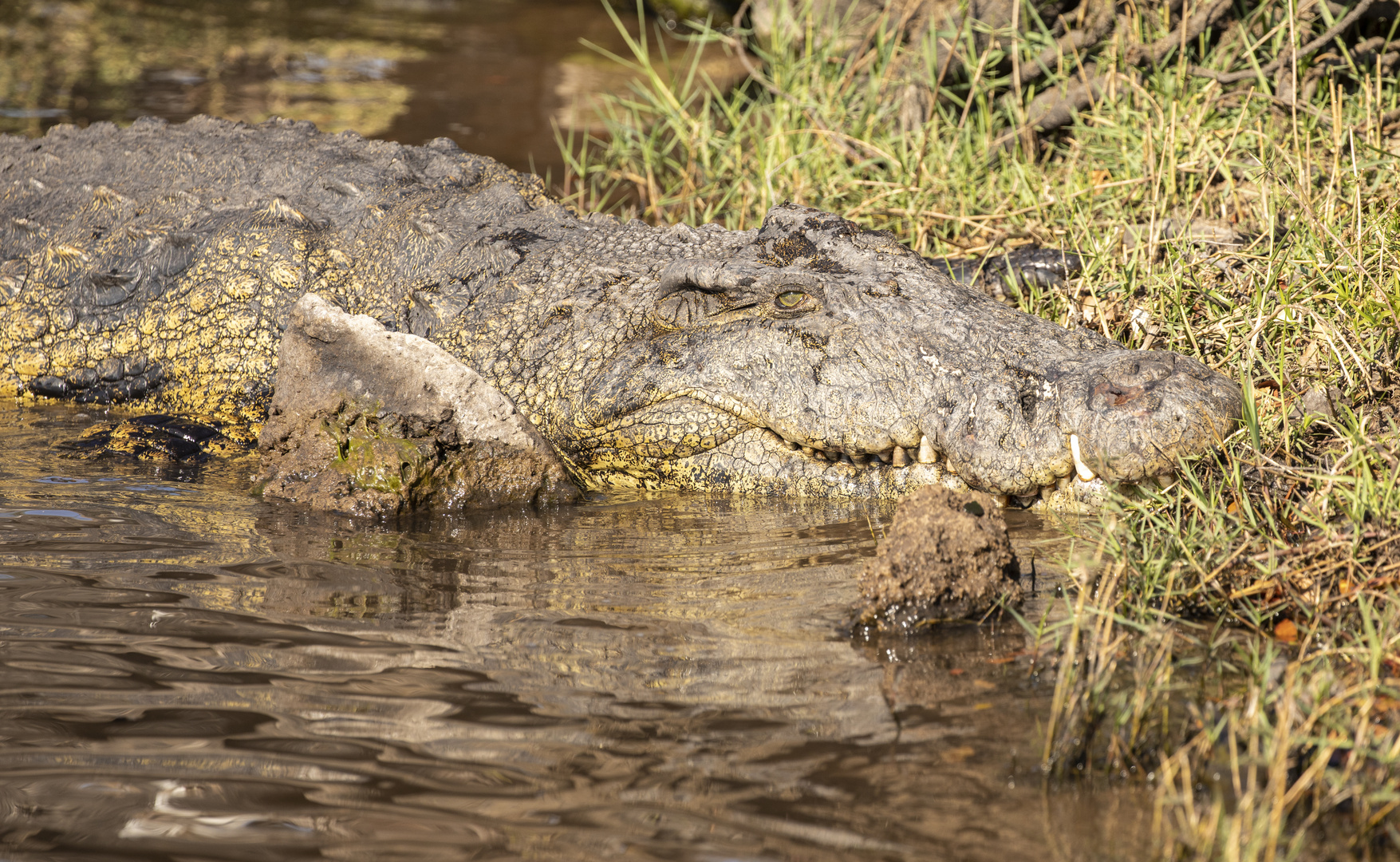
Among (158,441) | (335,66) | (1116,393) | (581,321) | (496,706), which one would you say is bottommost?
(496,706)

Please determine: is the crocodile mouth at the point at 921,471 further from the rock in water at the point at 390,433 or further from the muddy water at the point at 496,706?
the rock in water at the point at 390,433

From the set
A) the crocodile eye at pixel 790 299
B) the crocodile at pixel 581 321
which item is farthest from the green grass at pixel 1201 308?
the crocodile eye at pixel 790 299

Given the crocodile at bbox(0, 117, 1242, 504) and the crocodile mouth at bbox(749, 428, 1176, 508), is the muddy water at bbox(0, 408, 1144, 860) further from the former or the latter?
the crocodile at bbox(0, 117, 1242, 504)

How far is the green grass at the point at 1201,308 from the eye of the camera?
2.05 metres

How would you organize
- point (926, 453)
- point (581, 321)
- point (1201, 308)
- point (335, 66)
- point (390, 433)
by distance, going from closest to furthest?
point (926, 453), point (390, 433), point (581, 321), point (1201, 308), point (335, 66)

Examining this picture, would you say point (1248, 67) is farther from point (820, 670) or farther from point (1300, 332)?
point (820, 670)

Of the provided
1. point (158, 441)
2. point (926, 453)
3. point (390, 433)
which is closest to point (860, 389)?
point (926, 453)

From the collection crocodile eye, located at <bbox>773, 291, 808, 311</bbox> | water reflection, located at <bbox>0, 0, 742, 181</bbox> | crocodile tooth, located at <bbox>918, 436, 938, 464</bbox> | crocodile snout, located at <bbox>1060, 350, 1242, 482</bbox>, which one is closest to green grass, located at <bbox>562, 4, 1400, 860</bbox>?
crocodile snout, located at <bbox>1060, 350, 1242, 482</bbox>

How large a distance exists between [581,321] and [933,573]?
79.9 inches

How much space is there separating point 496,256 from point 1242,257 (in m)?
2.86

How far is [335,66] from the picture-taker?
1079 centimetres

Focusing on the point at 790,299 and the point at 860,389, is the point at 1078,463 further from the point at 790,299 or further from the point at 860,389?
the point at 790,299

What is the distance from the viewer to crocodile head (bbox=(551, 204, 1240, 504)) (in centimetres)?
335

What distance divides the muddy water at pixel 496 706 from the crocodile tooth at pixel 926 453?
33 centimetres
